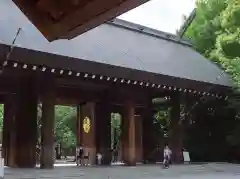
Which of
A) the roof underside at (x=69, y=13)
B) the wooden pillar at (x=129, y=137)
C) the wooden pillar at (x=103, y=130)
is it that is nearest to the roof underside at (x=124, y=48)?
the wooden pillar at (x=129, y=137)

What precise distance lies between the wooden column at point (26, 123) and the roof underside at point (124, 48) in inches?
73.3

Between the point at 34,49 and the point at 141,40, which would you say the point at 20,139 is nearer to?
the point at 34,49

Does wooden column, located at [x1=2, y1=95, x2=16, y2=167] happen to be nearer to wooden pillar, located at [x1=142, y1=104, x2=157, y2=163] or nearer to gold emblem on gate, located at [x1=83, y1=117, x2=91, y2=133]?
gold emblem on gate, located at [x1=83, y1=117, x2=91, y2=133]

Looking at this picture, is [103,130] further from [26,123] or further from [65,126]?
[65,126]

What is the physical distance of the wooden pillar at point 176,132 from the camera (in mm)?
19391

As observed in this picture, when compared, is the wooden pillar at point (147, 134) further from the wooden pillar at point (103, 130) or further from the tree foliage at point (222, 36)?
the tree foliage at point (222, 36)

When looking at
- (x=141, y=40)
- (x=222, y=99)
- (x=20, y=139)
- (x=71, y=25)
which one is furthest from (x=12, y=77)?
(x=71, y=25)

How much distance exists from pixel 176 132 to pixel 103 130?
3.45 meters

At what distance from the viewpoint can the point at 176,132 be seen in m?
19.5

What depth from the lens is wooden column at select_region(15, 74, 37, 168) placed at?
15602 mm

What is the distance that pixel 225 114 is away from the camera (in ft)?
73.4

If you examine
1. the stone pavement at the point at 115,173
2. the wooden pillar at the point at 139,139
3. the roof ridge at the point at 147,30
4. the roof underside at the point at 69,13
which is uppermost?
the roof ridge at the point at 147,30

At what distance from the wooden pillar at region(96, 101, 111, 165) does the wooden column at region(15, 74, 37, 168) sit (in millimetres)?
3528

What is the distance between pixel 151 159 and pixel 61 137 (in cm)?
1303
